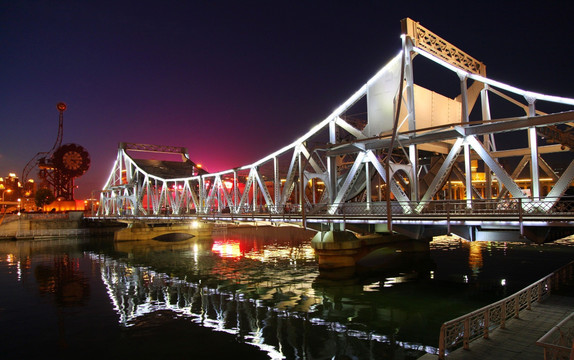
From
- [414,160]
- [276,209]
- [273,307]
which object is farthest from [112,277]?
[414,160]

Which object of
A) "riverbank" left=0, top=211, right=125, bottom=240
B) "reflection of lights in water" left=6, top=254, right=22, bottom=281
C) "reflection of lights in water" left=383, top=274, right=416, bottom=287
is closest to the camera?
"reflection of lights in water" left=383, top=274, right=416, bottom=287

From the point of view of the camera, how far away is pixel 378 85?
120 ft

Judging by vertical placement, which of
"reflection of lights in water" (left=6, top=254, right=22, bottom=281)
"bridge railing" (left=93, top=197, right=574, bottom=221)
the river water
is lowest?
"reflection of lights in water" (left=6, top=254, right=22, bottom=281)

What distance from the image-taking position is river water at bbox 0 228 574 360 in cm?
1767

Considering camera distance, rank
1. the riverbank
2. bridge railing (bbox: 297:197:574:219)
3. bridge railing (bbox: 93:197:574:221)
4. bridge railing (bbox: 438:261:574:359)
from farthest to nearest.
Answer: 1. the riverbank
2. bridge railing (bbox: 297:197:574:219)
3. bridge railing (bbox: 93:197:574:221)
4. bridge railing (bbox: 438:261:574:359)

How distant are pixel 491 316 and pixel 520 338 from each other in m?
1.36

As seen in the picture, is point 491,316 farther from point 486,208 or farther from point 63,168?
point 63,168

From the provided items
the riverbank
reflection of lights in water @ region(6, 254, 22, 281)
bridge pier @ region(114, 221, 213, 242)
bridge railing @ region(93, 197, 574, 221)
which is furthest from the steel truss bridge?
the riverbank

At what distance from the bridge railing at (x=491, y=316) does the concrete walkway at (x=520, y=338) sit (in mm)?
254

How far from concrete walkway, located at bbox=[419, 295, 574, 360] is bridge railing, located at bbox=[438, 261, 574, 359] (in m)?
0.25

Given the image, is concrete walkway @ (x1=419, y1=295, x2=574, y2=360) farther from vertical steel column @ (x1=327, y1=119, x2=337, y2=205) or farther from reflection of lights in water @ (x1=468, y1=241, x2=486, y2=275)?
vertical steel column @ (x1=327, y1=119, x2=337, y2=205)

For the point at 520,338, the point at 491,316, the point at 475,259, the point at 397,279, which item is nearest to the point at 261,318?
the point at 491,316

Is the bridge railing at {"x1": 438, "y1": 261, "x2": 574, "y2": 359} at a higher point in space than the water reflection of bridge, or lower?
higher

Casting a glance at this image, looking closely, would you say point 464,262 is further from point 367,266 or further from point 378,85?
point 378,85
